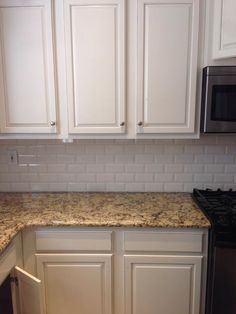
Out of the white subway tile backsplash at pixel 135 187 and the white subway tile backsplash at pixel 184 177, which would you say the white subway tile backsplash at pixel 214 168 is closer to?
the white subway tile backsplash at pixel 184 177

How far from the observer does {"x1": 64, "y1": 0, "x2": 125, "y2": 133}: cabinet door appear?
62.7 inches

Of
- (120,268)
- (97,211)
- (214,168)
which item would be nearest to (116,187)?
(97,211)

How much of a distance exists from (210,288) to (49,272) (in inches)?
38.4

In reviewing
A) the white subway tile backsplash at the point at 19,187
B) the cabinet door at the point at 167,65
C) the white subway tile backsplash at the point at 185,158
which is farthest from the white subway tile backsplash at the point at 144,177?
the white subway tile backsplash at the point at 19,187

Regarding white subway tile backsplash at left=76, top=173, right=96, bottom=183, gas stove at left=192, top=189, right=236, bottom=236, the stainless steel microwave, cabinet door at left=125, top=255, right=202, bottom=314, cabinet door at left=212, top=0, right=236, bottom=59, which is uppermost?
cabinet door at left=212, top=0, right=236, bottom=59

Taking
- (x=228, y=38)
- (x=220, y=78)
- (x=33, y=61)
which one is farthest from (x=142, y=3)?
(x=33, y=61)

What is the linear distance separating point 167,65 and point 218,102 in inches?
15.7

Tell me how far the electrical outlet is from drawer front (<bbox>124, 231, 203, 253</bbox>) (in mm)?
1112

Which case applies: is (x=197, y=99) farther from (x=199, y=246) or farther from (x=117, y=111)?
(x=199, y=246)

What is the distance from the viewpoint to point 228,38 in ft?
4.99

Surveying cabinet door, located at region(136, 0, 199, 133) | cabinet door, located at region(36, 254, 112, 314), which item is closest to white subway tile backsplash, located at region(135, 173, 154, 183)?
cabinet door, located at region(136, 0, 199, 133)

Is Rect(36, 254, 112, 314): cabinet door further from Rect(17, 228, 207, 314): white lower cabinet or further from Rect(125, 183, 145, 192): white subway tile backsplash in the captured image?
Rect(125, 183, 145, 192): white subway tile backsplash

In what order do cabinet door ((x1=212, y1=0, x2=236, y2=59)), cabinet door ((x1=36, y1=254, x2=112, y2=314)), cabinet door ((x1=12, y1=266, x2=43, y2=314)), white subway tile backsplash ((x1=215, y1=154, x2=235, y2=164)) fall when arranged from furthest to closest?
white subway tile backsplash ((x1=215, y1=154, x2=235, y2=164)) < cabinet door ((x1=36, y1=254, x2=112, y2=314)) < cabinet door ((x1=212, y1=0, x2=236, y2=59)) < cabinet door ((x1=12, y1=266, x2=43, y2=314))

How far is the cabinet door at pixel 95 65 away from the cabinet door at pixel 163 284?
2.85 ft
